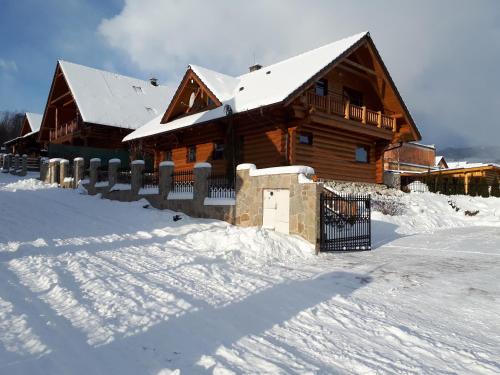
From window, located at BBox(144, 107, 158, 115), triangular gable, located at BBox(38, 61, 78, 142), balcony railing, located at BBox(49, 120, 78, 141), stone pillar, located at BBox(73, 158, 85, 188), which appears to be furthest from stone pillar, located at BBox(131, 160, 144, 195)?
triangular gable, located at BBox(38, 61, 78, 142)

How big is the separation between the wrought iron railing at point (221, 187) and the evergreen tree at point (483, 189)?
1954 cm

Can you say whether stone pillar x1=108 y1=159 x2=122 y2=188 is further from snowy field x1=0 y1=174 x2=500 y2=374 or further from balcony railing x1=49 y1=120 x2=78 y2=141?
balcony railing x1=49 y1=120 x2=78 y2=141

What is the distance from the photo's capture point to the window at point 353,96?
21.2m

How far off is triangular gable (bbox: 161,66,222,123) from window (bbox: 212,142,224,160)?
2.01 metres

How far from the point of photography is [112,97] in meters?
31.8

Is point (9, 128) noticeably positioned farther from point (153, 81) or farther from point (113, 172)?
point (113, 172)

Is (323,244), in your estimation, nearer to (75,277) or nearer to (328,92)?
(75,277)

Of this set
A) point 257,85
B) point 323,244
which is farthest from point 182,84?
point 323,244

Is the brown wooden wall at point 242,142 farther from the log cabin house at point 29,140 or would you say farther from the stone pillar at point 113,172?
the log cabin house at point 29,140

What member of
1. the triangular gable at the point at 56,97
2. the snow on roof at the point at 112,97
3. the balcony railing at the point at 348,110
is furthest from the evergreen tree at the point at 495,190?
the triangular gable at the point at 56,97

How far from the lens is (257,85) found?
19.2 m

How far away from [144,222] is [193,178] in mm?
2405

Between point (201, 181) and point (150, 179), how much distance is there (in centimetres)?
350

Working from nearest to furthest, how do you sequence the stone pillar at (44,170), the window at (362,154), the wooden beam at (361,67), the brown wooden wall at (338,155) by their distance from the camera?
the brown wooden wall at (338,155), the wooden beam at (361,67), the window at (362,154), the stone pillar at (44,170)
